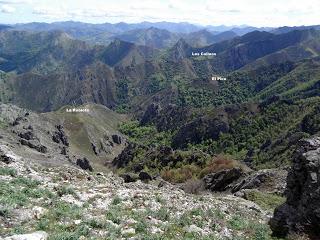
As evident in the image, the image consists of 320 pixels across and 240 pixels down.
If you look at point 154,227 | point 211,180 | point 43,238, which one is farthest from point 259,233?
point 211,180

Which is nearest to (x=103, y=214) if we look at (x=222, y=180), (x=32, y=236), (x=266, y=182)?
(x=32, y=236)

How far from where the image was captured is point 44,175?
31.7 metres

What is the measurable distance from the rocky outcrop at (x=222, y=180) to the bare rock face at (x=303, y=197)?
39.1m

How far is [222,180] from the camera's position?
66.0 meters

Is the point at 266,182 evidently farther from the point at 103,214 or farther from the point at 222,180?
the point at 103,214

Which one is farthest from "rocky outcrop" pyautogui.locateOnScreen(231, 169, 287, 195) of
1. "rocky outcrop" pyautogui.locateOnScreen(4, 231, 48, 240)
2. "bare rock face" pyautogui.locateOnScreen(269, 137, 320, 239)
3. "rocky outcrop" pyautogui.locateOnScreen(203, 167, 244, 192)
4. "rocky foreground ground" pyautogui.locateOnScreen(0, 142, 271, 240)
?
"rocky outcrop" pyautogui.locateOnScreen(4, 231, 48, 240)

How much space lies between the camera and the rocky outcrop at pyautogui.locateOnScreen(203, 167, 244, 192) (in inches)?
2534

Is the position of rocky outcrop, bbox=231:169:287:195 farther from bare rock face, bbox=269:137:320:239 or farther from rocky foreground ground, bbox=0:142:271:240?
bare rock face, bbox=269:137:320:239

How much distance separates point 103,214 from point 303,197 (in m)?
11.1

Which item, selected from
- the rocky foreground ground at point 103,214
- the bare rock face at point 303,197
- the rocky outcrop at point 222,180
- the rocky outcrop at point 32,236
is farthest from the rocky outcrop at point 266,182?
the rocky outcrop at point 32,236

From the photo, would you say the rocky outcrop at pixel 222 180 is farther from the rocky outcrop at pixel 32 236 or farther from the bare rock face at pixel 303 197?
the rocky outcrop at pixel 32 236

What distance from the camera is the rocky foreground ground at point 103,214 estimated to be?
62.4 feet

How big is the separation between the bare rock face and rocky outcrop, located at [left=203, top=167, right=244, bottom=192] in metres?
39.1

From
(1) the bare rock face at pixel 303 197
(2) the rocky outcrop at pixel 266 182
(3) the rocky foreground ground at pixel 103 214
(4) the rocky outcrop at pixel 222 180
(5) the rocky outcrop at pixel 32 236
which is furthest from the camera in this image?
(4) the rocky outcrop at pixel 222 180
